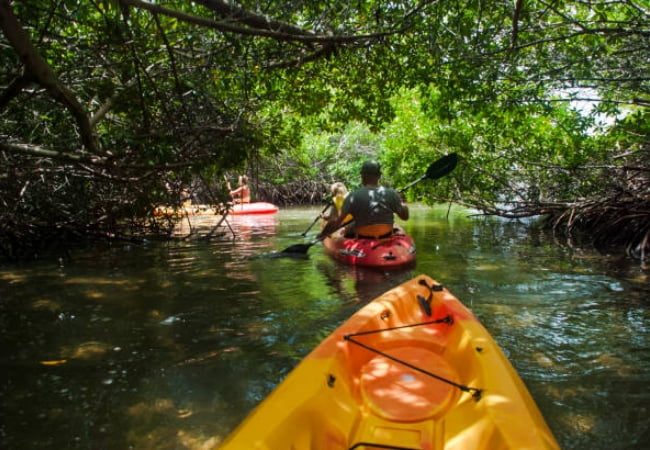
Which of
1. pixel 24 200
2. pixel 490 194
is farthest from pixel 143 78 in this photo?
pixel 490 194

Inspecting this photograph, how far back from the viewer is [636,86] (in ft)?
21.1

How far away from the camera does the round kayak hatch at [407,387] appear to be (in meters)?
2.32

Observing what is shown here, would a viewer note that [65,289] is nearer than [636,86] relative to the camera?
Yes

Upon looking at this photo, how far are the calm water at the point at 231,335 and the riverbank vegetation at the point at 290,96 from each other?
119 cm

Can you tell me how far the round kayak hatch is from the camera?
2.32 metres

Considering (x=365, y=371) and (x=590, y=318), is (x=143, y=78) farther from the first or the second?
(x=590, y=318)

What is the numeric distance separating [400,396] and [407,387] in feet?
0.33

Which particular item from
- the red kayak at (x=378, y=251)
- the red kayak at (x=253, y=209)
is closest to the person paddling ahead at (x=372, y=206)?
the red kayak at (x=378, y=251)

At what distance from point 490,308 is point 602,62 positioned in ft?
16.7

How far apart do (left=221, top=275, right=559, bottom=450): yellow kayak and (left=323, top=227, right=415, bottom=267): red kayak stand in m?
3.08

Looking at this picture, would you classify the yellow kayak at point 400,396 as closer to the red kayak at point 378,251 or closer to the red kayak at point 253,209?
the red kayak at point 378,251

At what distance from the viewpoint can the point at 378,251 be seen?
21.2 ft

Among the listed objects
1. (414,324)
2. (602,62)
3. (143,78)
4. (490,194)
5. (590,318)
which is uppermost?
(602,62)

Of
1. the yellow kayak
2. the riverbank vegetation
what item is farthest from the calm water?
the riverbank vegetation
